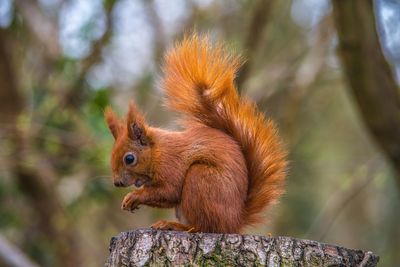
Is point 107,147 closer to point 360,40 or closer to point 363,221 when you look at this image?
point 360,40

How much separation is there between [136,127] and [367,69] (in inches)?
60.8

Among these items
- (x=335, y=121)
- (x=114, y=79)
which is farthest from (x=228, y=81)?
(x=335, y=121)

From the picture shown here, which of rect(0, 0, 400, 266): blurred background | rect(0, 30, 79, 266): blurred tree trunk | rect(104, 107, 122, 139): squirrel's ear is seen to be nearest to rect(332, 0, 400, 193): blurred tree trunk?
rect(0, 0, 400, 266): blurred background

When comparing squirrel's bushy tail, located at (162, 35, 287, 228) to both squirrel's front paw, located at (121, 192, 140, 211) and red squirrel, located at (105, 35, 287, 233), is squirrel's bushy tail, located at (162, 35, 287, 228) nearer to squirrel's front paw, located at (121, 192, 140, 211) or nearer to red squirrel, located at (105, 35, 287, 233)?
red squirrel, located at (105, 35, 287, 233)

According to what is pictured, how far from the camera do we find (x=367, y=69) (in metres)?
3.79

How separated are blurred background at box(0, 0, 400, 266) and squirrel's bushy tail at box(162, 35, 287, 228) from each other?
4.18ft

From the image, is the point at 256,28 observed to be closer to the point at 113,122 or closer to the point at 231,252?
the point at 113,122

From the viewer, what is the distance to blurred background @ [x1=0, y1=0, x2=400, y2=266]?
159 inches

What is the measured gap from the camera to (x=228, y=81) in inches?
99.2

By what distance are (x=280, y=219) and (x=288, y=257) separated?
578 cm

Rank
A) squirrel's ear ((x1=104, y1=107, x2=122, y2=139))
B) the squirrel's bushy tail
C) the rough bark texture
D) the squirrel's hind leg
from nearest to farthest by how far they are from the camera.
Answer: the rough bark texture, the squirrel's hind leg, the squirrel's bushy tail, squirrel's ear ((x1=104, y1=107, x2=122, y2=139))

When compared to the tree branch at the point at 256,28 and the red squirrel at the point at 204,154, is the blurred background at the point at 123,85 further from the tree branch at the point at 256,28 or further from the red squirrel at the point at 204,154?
the red squirrel at the point at 204,154

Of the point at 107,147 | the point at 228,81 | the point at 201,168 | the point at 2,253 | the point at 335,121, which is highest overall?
the point at 335,121

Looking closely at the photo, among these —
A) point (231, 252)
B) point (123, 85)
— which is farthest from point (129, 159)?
point (123, 85)
